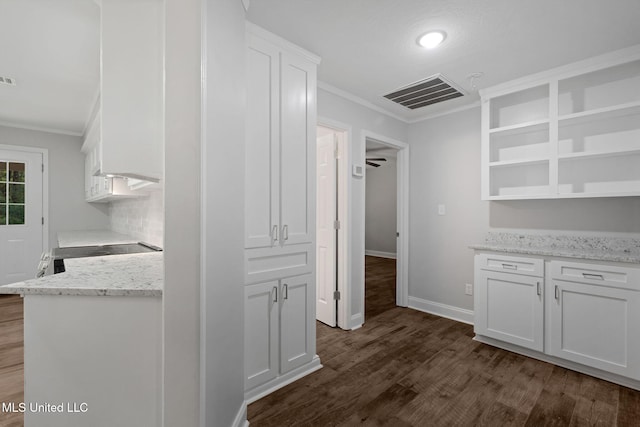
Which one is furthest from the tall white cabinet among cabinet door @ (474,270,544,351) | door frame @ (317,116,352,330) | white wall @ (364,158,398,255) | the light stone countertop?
white wall @ (364,158,398,255)

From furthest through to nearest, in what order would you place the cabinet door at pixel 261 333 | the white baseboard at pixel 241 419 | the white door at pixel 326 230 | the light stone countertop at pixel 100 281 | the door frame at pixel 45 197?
the door frame at pixel 45 197, the white door at pixel 326 230, the cabinet door at pixel 261 333, the white baseboard at pixel 241 419, the light stone countertop at pixel 100 281

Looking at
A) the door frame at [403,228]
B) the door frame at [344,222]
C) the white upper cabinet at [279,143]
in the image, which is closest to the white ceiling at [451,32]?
the white upper cabinet at [279,143]

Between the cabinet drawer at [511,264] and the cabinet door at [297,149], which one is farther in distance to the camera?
the cabinet drawer at [511,264]

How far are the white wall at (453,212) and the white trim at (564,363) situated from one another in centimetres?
63

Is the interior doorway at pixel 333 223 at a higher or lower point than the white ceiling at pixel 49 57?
lower

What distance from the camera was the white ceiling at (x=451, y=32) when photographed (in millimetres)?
1844

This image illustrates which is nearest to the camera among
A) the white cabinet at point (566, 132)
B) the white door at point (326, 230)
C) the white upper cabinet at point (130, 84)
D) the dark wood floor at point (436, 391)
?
the white upper cabinet at point (130, 84)

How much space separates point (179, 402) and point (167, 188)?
0.92 metres

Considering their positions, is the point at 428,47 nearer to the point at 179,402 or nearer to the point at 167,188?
the point at 167,188

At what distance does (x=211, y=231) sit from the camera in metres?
1.39

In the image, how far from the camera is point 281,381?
7.07ft

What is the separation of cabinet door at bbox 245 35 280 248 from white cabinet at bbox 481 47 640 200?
222cm

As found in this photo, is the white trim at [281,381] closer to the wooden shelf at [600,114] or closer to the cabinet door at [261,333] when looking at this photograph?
the cabinet door at [261,333]

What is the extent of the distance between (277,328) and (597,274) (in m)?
2.45
